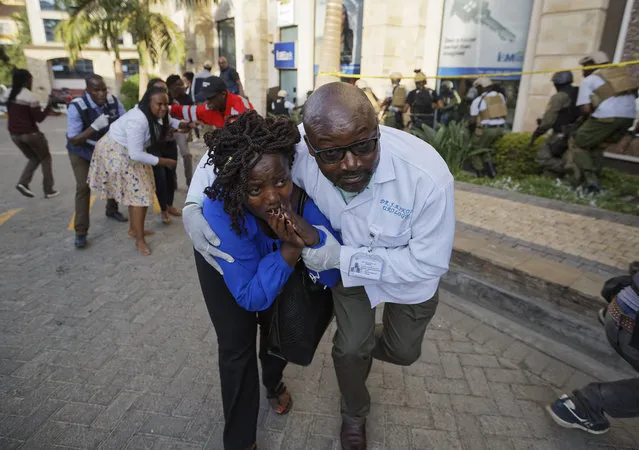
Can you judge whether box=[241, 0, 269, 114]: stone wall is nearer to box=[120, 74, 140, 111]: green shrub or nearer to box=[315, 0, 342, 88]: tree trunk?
box=[315, 0, 342, 88]: tree trunk

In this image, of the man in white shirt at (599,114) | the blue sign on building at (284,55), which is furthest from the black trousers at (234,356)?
the blue sign on building at (284,55)

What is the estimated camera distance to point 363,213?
76.5 inches

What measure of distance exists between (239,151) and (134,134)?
299 cm

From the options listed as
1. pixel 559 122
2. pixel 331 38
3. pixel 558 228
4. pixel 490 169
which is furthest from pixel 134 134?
pixel 559 122

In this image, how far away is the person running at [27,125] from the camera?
6266mm

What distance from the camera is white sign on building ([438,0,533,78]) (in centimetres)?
884

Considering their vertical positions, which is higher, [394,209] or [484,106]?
[484,106]

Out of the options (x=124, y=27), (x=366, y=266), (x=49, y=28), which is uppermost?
(x=49, y=28)

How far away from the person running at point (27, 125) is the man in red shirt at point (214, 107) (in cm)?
251

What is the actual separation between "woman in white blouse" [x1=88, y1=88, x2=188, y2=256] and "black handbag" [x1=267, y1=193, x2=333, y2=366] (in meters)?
2.85

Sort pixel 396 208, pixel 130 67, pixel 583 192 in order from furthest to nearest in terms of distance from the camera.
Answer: pixel 130 67, pixel 583 192, pixel 396 208

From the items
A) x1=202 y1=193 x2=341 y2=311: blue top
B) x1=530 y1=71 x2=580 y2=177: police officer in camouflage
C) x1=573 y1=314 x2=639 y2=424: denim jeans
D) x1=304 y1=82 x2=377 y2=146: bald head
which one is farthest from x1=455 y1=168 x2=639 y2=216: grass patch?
x1=202 y1=193 x2=341 y2=311: blue top

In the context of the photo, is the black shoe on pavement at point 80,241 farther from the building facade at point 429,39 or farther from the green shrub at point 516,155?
the green shrub at point 516,155

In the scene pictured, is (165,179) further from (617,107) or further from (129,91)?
(129,91)
